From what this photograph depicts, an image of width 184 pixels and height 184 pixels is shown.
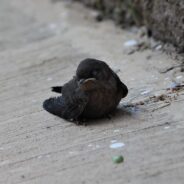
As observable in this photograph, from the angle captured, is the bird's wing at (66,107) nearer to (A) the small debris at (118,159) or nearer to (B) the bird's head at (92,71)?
(B) the bird's head at (92,71)

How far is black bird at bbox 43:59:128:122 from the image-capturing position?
14.9 ft

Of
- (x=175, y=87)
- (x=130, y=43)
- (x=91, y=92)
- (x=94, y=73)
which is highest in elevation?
(x=94, y=73)

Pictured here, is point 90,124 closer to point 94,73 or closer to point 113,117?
point 113,117

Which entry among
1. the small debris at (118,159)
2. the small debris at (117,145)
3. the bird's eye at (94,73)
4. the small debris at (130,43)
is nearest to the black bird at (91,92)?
the bird's eye at (94,73)

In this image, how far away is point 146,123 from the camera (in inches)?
176

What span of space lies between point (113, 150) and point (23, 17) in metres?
6.46

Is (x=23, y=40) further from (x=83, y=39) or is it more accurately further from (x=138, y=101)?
(x=138, y=101)

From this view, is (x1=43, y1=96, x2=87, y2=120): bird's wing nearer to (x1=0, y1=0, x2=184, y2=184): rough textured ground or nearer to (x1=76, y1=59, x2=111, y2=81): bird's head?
(x1=0, y1=0, x2=184, y2=184): rough textured ground

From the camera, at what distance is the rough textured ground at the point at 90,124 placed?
383 centimetres

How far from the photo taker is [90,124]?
15.3ft

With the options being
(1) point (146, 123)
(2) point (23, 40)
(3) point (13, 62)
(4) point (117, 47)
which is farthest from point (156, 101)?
(2) point (23, 40)

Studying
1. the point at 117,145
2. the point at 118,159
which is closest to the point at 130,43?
the point at 117,145

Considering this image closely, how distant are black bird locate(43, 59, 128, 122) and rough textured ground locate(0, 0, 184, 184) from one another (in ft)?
0.30

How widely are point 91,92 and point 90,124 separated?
0.84 feet
